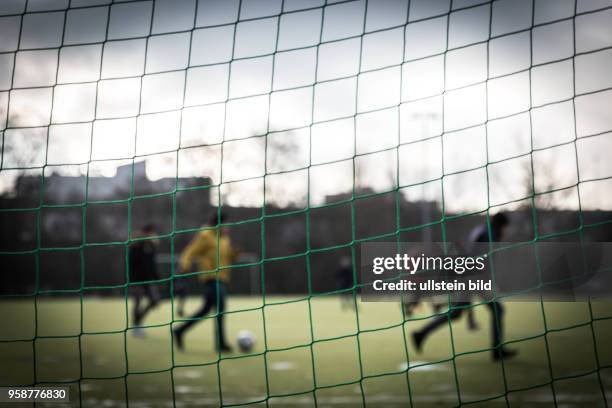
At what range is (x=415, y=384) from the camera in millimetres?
4848

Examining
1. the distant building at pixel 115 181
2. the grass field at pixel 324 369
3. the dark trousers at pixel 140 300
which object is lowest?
the grass field at pixel 324 369

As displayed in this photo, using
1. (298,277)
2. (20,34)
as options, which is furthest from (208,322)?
(298,277)

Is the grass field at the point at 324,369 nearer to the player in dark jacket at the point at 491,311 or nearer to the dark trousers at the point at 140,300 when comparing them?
the player in dark jacket at the point at 491,311

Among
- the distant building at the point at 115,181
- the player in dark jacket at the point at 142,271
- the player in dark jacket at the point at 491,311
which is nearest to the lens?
the distant building at the point at 115,181

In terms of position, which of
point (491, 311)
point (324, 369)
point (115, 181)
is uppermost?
point (115, 181)

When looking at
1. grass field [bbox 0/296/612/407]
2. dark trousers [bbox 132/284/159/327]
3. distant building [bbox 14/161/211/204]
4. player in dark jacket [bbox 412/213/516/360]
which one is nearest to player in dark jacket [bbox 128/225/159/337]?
dark trousers [bbox 132/284/159/327]

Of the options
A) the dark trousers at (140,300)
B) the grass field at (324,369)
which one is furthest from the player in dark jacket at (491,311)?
the dark trousers at (140,300)

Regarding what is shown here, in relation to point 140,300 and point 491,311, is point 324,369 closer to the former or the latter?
point 491,311

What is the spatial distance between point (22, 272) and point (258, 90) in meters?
18.2

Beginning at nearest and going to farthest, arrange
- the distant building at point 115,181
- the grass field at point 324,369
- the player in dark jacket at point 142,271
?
the grass field at point 324,369
the distant building at point 115,181
the player in dark jacket at point 142,271

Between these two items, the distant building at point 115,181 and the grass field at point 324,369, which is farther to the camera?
the distant building at point 115,181

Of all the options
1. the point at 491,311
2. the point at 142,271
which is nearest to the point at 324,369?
the point at 491,311

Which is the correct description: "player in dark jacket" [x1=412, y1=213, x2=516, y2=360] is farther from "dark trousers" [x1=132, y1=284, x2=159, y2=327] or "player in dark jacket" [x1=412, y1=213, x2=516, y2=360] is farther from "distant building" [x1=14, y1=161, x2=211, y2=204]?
"dark trousers" [x1=132, y1=284, x2=159, y2=327]

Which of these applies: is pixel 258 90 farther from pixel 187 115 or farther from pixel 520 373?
pixel 520 373
